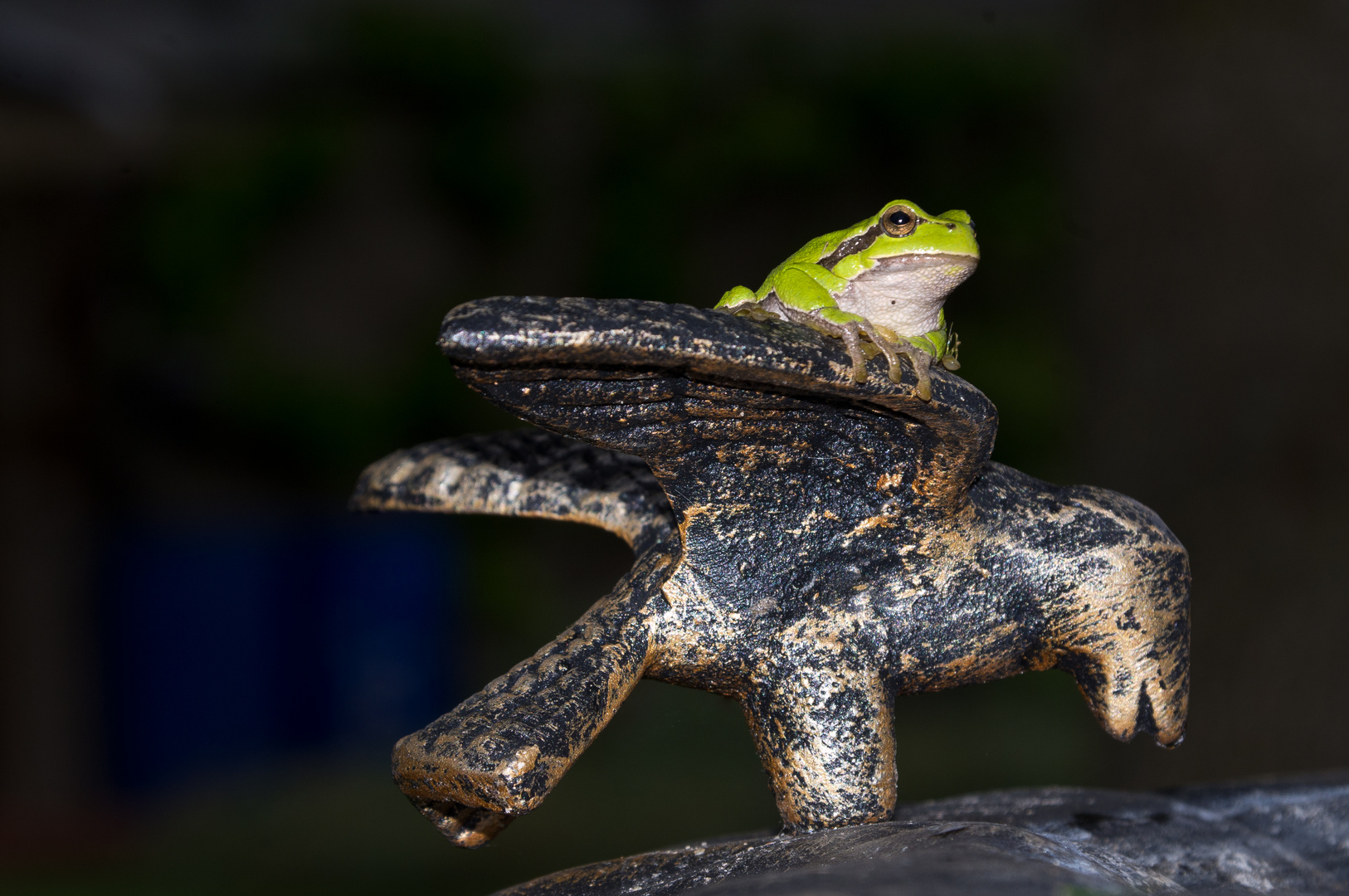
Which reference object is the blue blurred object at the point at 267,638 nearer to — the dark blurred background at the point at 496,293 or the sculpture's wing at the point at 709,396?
the dark blurred background at the point at 496,293

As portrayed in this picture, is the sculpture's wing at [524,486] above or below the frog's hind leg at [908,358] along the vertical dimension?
below

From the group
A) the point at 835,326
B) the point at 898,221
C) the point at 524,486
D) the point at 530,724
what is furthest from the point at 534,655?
the point at 898,221

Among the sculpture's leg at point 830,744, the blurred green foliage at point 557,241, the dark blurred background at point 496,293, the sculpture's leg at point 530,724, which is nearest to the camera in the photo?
the sculpture's leg at point 530,724

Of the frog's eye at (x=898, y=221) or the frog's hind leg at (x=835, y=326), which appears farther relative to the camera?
the frog's eye at (x=898, y=221)

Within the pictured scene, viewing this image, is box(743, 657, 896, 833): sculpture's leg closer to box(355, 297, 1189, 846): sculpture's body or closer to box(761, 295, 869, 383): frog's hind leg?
box(355, 297, 1189, 846): sculpture's body

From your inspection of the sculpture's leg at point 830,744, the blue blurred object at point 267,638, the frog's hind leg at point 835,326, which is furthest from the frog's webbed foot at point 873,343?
the blue blurred object at point 267,638

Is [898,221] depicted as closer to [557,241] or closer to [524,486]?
[524,486]
